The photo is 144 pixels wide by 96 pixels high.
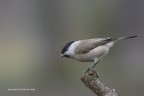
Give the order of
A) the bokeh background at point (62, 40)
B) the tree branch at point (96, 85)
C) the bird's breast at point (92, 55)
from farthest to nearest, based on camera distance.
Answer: the bokeh background at point (62, 40) → the bird's breast at point (92, 55) → the tree branch at point (96, 85)

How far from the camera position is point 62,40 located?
480 inches

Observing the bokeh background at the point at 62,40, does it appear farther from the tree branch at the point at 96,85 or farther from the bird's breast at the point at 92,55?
the tree branch at the point at 96,85

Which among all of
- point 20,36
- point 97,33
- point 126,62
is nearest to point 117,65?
point 126,62

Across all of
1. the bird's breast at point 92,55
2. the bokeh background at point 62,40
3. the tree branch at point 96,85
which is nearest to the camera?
the tree branch at point 96,85

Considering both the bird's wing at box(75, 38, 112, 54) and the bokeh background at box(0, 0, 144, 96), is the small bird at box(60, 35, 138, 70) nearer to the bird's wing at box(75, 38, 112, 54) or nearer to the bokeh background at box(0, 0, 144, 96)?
the bird's wing at box(75, 38, 112, 54)

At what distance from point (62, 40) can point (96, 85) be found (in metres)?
8.43

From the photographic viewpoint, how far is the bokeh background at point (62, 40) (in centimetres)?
1116

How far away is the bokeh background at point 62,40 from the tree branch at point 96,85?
6.42m

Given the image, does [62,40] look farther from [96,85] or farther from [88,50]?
[96,85]

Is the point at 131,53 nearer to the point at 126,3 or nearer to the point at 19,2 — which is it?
the point at 126,3

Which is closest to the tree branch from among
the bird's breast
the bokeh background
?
the bird's breast

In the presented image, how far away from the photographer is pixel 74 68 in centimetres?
1188

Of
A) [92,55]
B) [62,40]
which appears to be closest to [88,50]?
[92,55]

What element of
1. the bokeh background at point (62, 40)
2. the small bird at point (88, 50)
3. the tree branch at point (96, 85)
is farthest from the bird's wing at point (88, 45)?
the bokeh background at point (62, 40)
